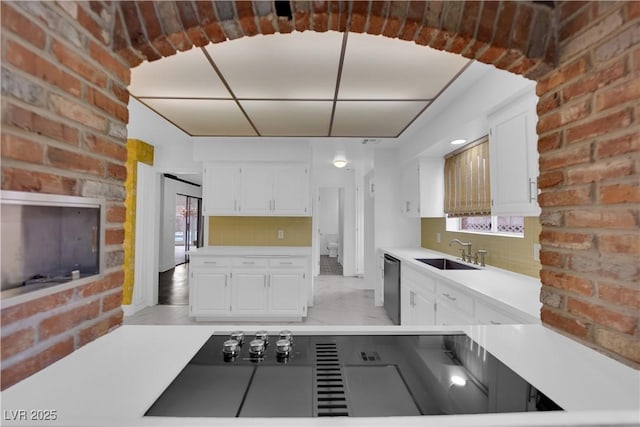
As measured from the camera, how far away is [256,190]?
4.08 meters

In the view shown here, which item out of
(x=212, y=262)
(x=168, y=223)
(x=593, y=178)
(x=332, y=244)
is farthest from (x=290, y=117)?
(x=332, y=244)

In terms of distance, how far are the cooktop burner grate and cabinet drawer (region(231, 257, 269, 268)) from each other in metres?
2.75

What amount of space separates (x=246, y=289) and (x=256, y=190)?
131 cm

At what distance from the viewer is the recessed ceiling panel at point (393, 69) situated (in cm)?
174

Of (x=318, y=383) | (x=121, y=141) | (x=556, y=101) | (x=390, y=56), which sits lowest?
(x=318, y=383)

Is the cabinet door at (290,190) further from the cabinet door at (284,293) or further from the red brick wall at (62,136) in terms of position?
the red brick wall at (62,136)

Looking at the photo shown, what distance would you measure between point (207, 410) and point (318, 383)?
292mm

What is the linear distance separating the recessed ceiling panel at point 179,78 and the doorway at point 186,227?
5.91m

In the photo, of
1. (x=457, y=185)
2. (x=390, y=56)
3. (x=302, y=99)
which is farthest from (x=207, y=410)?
(x=457, y=185)

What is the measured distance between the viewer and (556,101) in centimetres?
108

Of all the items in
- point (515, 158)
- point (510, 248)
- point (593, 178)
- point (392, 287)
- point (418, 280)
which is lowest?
point (392, 287)

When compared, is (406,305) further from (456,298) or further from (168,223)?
(168,223)

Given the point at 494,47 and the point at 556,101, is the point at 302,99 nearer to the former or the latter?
the point at 494,47

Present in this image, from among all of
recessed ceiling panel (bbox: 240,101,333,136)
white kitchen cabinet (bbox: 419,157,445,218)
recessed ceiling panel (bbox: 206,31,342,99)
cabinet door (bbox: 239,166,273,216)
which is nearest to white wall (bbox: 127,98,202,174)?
cabinet door (bbox: 239,166,273,216)
